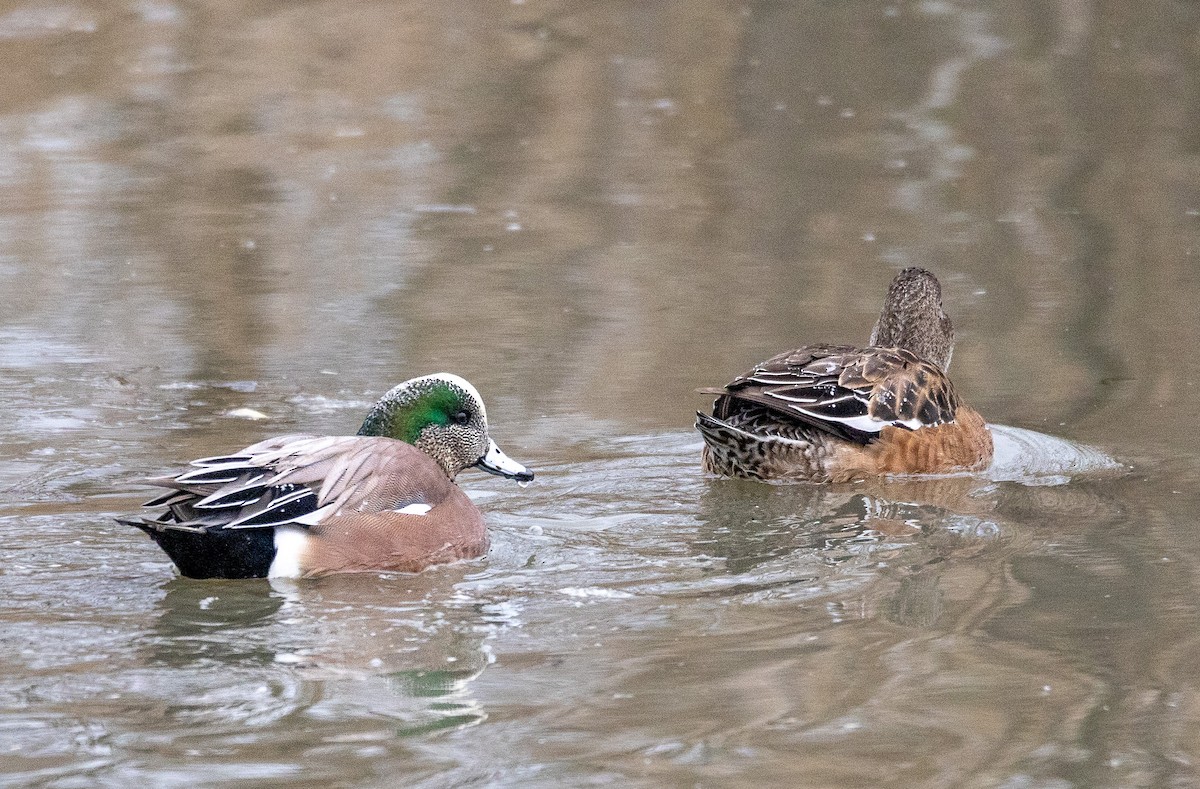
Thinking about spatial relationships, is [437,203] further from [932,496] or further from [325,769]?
[325,769]

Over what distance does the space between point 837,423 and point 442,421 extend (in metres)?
1.93

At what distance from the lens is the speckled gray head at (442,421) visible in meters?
7.03

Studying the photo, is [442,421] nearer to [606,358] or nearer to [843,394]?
[843,394]

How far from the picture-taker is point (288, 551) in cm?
633

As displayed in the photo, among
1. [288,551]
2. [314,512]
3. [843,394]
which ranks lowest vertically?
[288,551]

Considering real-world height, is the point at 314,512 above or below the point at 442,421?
below

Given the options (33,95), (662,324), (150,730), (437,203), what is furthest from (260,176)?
(150,730)

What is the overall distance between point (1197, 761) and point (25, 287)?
7909mm

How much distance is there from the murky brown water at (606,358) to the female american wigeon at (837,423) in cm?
15

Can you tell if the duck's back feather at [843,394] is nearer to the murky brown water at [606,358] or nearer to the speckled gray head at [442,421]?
the murky brown water at [606,358]

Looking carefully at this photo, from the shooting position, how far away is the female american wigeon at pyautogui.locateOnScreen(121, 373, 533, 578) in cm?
623

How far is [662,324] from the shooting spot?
1024 cm

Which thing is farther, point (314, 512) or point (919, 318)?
point (919, 318)

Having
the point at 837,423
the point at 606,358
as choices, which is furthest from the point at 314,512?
the point at 606,358
